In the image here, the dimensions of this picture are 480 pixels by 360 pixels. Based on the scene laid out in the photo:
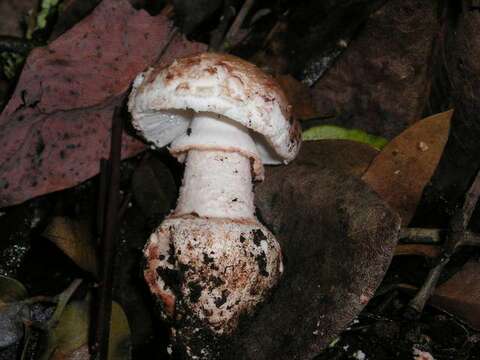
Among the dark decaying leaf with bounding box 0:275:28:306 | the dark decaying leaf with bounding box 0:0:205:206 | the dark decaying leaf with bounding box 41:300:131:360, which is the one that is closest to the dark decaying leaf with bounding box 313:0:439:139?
the dark decaying leaf with bounding box 0:0:205:206

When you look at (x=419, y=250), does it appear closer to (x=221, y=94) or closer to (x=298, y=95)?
(x=298, y=95)

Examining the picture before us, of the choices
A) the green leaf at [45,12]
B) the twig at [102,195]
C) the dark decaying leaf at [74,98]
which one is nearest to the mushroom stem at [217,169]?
the twig at [102,195]

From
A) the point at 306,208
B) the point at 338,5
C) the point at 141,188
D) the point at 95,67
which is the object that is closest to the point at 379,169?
the point at 306,208

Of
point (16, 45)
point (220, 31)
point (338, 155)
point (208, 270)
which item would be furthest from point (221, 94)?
point (16, 45)

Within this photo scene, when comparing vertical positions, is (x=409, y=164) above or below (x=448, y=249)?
above

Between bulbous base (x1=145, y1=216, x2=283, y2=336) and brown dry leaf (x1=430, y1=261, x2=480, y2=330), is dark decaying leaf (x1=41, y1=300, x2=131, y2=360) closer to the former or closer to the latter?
bulbous base (x1=145, y1=216, x2=283, y2=336)

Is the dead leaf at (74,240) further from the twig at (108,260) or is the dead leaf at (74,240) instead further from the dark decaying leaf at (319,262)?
the dark decaying leaf at (319,262)

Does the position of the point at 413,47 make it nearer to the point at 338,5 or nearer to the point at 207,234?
the point at 338,5
